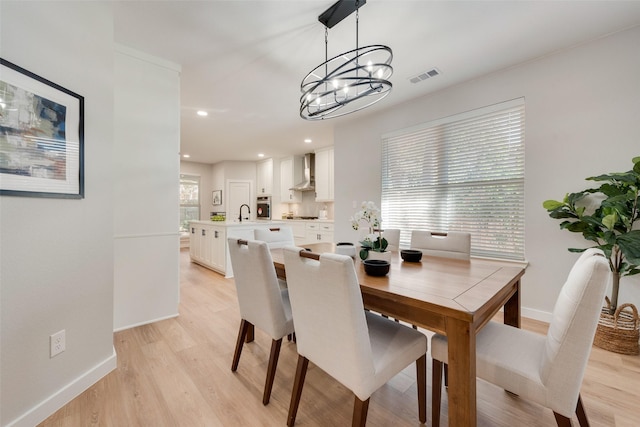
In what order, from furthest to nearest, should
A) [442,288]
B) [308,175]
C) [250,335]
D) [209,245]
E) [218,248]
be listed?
[308,175], [209,245], [218,248], [250,335], [442,288]

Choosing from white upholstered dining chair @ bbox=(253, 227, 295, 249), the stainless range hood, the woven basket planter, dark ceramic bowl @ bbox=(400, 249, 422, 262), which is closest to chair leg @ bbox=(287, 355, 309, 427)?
dark ceramic bowl @ bbox=(400, 249, 422, 262)

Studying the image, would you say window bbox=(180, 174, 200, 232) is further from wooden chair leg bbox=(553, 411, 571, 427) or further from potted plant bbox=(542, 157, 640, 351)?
wooden chair leg bbox=(553, 411, 571, 427)

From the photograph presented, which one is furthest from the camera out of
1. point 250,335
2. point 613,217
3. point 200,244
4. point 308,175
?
point 308,175

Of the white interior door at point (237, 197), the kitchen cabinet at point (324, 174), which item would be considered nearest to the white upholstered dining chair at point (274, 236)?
the kitchen cabinet at point (324, 174)

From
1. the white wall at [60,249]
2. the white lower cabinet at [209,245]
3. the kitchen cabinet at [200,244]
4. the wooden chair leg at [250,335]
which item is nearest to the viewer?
the white wall at [60,249]

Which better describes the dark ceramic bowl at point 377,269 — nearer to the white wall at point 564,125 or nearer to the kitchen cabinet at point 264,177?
the white wall at point 564,125

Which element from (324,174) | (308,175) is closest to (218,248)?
(324,174)

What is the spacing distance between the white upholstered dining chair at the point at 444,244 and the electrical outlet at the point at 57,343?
2.50 metres

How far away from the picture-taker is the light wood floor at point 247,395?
134 cm

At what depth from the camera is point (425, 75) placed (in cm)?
276

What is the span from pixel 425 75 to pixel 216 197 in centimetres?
647

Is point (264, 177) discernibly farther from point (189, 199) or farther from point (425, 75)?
point (425, 75)

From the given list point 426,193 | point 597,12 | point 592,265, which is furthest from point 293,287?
point 597,12

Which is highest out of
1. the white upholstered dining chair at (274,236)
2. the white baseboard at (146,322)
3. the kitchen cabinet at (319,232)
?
the white upholstered dining chair at (274,236)
